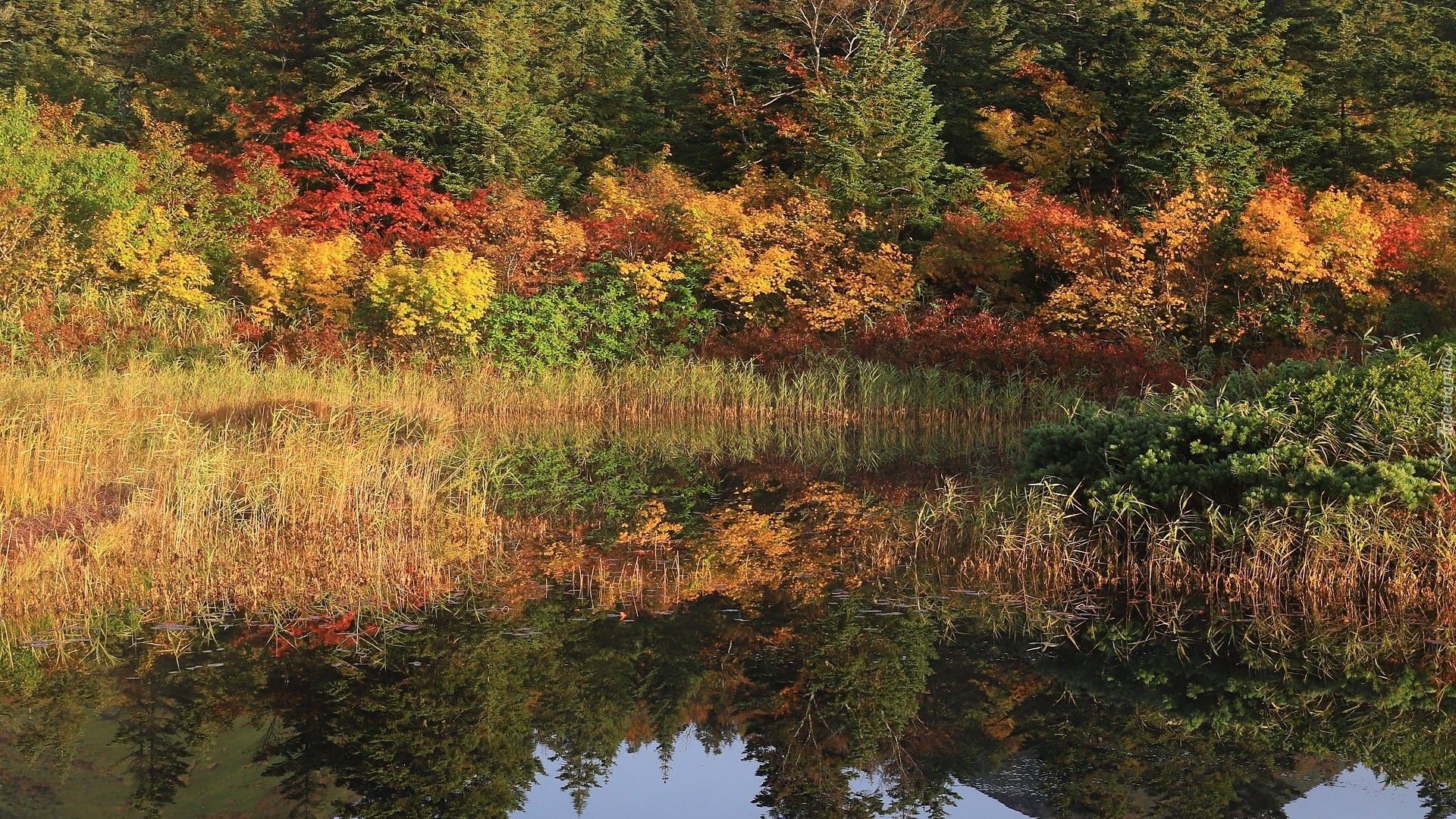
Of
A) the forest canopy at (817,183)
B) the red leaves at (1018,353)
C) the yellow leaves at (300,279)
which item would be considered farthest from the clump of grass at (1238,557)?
the yellow leaves at (300,279)

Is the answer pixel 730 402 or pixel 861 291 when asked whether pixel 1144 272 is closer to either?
pixel 861 291

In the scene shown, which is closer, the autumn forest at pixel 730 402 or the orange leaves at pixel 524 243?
the autumn forest at pixel 730 402

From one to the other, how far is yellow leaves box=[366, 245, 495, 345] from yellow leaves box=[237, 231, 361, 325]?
1101 millimetres

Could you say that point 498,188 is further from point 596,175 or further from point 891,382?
point 891,382

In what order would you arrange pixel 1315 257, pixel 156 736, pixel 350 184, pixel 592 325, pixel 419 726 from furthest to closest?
1. pixel 350 184
2. pixel 592 325
3. pixel 1315 257
4. pixel 419 726
5. pixel 156 736

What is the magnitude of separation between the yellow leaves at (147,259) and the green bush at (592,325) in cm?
545

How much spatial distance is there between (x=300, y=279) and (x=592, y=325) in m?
5.30

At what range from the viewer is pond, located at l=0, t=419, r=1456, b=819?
18.9 feet

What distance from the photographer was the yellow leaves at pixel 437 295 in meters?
21.4

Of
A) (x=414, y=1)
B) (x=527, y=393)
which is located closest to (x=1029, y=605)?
(x=527, y=393)

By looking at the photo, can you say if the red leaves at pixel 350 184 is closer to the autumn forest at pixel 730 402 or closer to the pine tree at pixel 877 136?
the autumn forest at pixel 730 402

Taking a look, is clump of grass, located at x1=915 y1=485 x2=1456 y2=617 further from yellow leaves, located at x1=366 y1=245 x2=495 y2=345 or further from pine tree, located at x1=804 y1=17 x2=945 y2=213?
pine tree, located at x1=804 y1=17 x2=945 y2=213

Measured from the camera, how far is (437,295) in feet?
69.9

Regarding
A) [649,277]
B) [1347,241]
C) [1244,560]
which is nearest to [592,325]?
[649,277]
